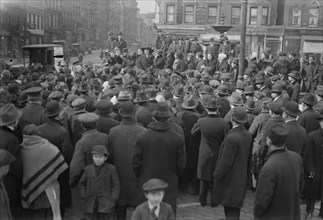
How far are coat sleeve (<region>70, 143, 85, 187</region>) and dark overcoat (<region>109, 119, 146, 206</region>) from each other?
47 cm

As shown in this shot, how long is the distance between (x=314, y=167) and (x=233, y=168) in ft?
5.07

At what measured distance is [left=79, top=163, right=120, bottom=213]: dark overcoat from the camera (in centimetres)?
539

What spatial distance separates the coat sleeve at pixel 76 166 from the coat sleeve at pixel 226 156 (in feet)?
6.51

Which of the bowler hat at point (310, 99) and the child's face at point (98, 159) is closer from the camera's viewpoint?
the child's face at point (98, 159)

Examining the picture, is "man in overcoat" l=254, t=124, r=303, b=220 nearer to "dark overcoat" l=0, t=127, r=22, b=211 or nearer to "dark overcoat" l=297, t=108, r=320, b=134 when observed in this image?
"dark overcoat" l=297, t=108, r=320, b=134

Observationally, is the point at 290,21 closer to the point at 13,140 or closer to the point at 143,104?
the point at 143,104

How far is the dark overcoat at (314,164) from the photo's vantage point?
6387mm

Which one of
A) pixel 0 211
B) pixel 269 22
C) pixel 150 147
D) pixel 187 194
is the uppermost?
pixel 269 22

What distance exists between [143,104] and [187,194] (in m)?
1.97

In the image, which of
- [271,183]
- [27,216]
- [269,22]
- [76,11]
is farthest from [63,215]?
[76,11]

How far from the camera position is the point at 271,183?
4.67 metres

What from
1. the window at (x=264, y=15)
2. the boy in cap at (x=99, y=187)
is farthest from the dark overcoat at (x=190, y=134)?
the window at (x=264, y=15)

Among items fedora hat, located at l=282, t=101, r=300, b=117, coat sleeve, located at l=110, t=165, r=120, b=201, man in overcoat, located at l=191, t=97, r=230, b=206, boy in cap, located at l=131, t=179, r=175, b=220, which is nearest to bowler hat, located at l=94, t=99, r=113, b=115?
coat sleeve, located at l=110, t=165, r=120, b=201

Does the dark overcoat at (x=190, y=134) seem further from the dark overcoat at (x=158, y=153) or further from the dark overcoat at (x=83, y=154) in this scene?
the dark overcoat at (x=83, y=154)
